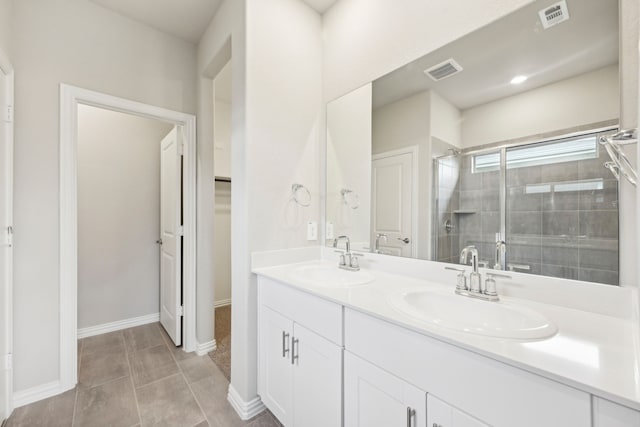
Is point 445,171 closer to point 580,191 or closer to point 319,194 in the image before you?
point 580,191

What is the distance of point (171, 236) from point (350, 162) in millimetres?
1748

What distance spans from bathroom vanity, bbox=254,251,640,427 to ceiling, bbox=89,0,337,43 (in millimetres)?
1942

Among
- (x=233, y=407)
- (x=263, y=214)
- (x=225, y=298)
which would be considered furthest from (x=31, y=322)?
(x=225, y=298)

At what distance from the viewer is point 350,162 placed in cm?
181

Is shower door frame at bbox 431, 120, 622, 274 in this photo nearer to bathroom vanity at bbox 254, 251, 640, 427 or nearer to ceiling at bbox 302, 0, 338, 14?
bathroom vanity at bbox 254, 251, 640, 427

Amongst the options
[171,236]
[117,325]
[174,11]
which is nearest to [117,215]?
[171,236]

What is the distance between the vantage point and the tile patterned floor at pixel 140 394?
1.53 m

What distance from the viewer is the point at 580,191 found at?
0.96 m

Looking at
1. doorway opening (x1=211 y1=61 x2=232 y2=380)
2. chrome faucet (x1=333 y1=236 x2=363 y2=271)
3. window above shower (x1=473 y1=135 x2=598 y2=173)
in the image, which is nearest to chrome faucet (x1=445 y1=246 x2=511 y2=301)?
window above shower (x1=473 y1=135 x2=598 y2=173)

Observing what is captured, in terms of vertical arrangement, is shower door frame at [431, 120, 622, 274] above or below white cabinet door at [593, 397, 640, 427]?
above

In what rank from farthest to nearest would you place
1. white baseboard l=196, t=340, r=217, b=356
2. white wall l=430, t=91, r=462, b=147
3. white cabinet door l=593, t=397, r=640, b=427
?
white baseboard l=196, t=340, r=217, b=356 → white wall l=430, t=91, r=462, b=147 → white cabinet door l=593, t=397, r=640, b=427

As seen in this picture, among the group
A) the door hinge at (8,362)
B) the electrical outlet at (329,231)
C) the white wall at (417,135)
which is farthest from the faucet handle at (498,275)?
the door hinge at (8,362)

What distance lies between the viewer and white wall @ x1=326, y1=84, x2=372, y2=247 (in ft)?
5.62

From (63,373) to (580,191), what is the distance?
9.61ft
